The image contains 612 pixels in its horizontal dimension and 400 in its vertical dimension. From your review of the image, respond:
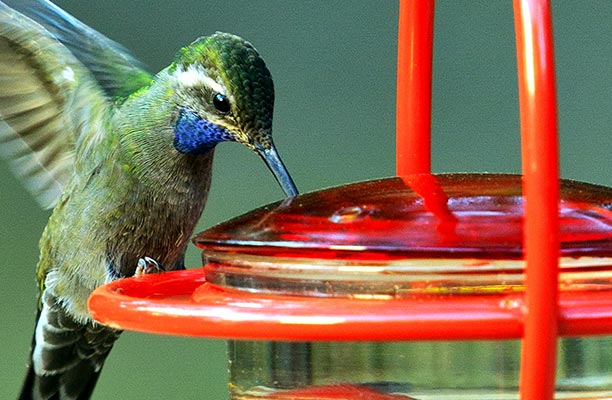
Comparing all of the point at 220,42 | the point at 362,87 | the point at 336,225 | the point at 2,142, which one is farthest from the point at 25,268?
the point at 336,225

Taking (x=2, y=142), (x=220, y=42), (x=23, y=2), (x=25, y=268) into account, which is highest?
(x=23, y=2)

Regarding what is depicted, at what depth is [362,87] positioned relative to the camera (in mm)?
6352

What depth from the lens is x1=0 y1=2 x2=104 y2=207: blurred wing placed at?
134 inches

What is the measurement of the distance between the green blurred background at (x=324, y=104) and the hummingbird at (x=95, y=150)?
7.64 ft

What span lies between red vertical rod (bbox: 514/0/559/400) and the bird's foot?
70.2 inches

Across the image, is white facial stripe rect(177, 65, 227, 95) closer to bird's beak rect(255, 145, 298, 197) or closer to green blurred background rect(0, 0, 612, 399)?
bird's beak rect(255, 145, 298, 197)

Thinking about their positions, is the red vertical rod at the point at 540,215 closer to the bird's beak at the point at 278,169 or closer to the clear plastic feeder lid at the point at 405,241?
the clear plastic feeder lid at the point at 405,241

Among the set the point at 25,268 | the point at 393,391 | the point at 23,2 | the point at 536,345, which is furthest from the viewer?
the point at 25,268

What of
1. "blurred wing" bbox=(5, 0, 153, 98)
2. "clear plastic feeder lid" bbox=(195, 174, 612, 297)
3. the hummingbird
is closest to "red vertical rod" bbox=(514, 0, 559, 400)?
"clear plastic feeder lid" bbox=(195, 174, 612, 297)

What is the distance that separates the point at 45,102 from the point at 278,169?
989mm

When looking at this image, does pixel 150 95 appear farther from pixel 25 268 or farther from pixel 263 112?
pixel 25 268

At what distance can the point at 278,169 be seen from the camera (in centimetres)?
280

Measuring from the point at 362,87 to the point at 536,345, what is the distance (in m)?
5.18

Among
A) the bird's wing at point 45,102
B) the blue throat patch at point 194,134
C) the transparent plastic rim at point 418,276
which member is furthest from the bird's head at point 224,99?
the transparent plastic rim at point 418,276
